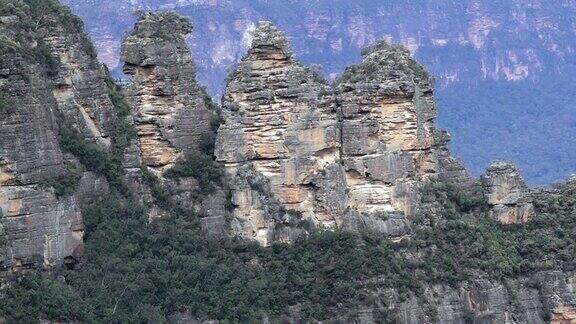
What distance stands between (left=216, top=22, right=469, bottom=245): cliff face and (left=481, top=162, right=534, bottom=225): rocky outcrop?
228 centimetres

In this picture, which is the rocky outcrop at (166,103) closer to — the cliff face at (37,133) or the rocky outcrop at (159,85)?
the rocky outcrop at (159,85)

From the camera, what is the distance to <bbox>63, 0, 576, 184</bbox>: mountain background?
308 ft

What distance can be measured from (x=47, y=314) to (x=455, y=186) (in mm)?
13590

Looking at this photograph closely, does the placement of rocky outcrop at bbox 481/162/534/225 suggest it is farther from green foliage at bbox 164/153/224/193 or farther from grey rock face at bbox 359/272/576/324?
green foliage at bbox 164/153/224/193

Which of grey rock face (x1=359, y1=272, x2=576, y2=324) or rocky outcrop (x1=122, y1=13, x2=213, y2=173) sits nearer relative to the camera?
rocky outcrop (x1=122, y1=13, x2=213, y2=173)

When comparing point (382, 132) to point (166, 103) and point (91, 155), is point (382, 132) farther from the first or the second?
point (91, 155)

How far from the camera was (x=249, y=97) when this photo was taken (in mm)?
54438

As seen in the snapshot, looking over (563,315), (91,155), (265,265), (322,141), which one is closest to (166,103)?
(91,155)

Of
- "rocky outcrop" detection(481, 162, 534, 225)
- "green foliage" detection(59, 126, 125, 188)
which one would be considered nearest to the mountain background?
"rocky outcrop" detection(481, 162, 534, 225)

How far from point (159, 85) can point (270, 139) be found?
3027 millimetres

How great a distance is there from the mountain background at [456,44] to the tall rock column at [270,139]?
118 feet

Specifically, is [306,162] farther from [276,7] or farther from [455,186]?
[276,7]

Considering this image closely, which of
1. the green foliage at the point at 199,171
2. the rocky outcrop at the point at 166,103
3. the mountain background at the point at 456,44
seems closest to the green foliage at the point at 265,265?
the green foliage at the point at 199,171

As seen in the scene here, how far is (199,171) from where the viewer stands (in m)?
54.4
